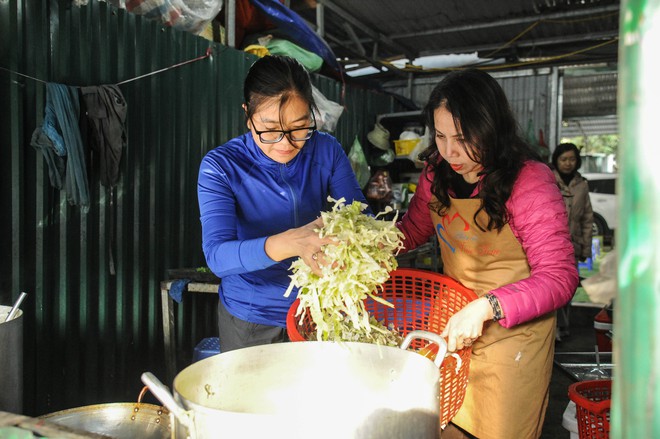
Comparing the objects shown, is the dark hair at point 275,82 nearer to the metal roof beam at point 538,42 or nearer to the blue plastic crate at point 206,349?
the blue plastic crate at point 206,349

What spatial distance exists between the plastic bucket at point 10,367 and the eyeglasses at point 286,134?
1168 mm

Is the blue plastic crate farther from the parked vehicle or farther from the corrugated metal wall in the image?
the parked vehicle

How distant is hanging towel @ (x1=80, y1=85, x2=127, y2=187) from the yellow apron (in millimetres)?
2728

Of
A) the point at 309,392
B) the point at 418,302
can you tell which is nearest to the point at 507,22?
the point at 418,302

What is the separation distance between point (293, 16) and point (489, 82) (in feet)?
12.9

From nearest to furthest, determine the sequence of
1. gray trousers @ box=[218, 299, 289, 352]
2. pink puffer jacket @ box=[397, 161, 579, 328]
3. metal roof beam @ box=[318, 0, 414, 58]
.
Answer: pink puffer jacket @ box=[397, 161, 579, 328], gray trousers @ box=[218, 299, 289, 352], metal roof beam @ box=[318, 0, 414, 58]

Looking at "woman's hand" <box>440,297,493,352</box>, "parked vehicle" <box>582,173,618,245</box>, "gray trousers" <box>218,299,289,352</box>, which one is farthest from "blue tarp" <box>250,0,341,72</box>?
"parked vehicle" <box>582,173,618,245</box>

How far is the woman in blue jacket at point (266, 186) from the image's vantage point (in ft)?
7.09

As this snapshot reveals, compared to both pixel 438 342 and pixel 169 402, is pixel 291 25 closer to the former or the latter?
pixel 438 342

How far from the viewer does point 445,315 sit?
214 centimetres

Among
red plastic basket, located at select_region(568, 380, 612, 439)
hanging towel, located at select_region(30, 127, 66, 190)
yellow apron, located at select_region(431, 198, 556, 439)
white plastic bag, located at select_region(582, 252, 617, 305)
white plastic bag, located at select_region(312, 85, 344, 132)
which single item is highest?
white plastic bag, located at select_region(312, 85, 344, 132)

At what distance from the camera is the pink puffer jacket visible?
1861mm

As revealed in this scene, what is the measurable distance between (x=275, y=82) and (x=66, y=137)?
209 centimetres

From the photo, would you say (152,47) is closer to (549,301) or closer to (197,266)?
(197,266)
